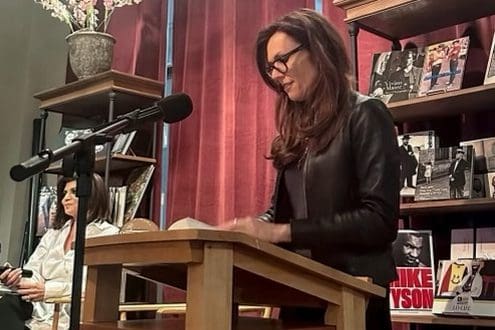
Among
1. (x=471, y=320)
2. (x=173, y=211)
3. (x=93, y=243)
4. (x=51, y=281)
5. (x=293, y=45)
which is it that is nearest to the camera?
(x=93, y=243)

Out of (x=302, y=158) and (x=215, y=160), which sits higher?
(x=215, y=160)

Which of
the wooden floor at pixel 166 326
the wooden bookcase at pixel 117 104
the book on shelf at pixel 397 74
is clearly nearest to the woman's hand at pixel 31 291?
the wooden bookcase at pixel 117 104

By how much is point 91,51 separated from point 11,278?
1.24 m

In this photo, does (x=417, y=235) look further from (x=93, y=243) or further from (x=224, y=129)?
(x=93, y=243)

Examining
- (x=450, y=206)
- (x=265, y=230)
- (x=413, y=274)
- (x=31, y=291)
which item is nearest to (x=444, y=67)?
(x=450, y=206)

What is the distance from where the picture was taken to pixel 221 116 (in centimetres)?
305

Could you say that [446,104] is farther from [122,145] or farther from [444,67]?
[122,145]

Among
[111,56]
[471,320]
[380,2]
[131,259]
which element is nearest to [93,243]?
[131,259]

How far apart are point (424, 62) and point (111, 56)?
1726 millimetres

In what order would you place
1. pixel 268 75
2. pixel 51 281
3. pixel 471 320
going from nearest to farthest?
pixel 268 75 < pixel 471 320 < pixel 51 281

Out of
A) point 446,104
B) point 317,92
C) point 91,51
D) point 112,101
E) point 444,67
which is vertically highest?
point 91,51

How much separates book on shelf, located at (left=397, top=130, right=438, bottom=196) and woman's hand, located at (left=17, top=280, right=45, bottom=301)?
1.53 metres

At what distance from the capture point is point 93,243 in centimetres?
112

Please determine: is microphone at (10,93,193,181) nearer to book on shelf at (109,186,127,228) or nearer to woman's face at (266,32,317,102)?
woman's face at (266,32,317,102)
